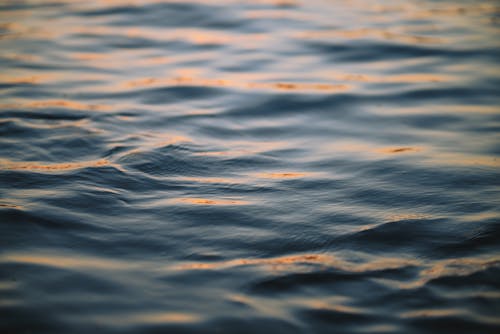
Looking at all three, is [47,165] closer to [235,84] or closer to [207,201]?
[207,201]

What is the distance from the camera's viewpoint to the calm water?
2004 mm

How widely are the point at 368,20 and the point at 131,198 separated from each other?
4.16 meters

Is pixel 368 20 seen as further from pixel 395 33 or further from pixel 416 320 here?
pixel 416 320

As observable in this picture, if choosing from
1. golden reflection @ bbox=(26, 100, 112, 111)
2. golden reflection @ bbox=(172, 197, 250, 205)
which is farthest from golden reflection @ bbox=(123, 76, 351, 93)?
golden reflection @ bbox=(172, 197, 250, 205)

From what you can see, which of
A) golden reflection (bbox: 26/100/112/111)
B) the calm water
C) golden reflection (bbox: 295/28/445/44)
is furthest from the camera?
golden reflection (bbox: 295/28/445/44)

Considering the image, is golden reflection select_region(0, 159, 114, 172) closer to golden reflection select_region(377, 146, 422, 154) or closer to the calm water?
the calm water

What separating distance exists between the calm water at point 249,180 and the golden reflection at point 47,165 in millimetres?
14

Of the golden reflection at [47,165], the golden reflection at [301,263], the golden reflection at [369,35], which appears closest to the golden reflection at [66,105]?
the golden reflection at [47,165]

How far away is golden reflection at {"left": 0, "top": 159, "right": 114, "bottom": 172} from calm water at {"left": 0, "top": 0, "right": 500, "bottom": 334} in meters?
0.01

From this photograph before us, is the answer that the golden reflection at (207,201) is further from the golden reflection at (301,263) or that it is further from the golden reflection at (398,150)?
the golden reflection at (398,150)

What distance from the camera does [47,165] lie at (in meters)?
3.04

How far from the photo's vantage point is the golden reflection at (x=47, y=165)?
2.98 metres

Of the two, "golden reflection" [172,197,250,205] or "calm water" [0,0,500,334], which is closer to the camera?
"calm water" [0,0,500,334]

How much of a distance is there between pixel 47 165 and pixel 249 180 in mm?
1005
